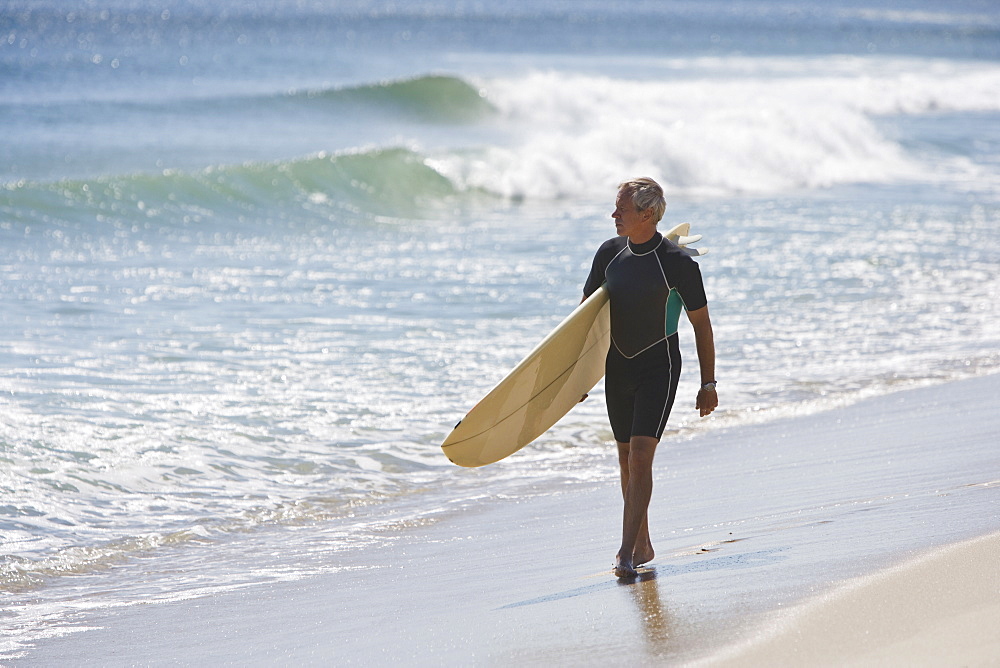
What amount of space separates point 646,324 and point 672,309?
116mm

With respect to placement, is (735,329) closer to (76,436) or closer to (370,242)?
(76,436)

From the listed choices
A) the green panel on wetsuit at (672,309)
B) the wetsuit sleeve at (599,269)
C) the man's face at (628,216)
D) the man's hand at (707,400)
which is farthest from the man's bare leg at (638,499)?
the man's face at (628,216)

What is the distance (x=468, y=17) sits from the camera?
8088 cm

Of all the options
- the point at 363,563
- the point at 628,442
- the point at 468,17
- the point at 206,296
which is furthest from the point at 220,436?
the point at 468,17

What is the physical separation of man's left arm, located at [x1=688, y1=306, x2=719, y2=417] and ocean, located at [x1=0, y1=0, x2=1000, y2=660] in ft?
2.72

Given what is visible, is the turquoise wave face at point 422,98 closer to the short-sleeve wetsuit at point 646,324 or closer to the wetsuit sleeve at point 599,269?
the wetsuit sleeve at point 599,269

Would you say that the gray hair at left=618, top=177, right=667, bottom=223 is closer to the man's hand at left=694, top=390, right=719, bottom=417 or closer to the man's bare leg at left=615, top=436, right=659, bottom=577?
the man's hand at left=694, top=390, right=719, bottom=417

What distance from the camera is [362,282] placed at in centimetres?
1208

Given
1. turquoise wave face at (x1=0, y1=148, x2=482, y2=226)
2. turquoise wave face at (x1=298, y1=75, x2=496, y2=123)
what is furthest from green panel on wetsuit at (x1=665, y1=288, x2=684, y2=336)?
turquoise wave face at (x1=298, y1=75, x2=496, y2=123)

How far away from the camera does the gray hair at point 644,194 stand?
4379 mm

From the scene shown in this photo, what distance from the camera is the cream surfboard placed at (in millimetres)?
Result: 4754

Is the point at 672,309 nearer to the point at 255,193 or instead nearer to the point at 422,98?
the point at 255,193

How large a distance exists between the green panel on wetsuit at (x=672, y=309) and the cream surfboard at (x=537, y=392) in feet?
0.88

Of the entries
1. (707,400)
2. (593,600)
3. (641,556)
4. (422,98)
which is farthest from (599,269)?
(422,98)
